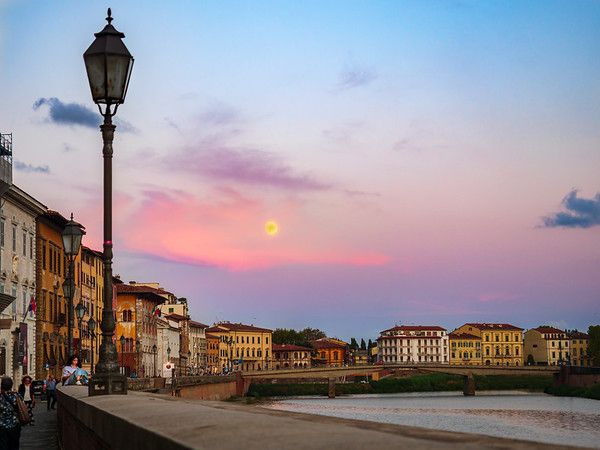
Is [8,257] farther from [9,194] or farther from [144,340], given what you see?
[144,340]

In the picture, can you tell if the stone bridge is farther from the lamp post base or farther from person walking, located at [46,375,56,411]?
the lamp post base

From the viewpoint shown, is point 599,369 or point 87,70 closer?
point 87,70

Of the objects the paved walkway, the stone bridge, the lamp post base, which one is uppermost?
the lamp post base

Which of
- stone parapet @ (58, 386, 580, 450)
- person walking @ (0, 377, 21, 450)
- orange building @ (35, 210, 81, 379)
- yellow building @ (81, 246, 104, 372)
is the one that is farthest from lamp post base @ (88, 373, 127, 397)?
yellow building @ (81, 246, 104, 372)

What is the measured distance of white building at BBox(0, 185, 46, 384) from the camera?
192 ft

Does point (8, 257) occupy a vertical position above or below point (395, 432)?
above

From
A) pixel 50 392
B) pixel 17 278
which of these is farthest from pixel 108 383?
pixel 17 278

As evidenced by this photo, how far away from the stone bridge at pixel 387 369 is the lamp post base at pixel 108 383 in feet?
387

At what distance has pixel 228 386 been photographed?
121875 millimetres

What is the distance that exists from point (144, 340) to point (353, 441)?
127 m

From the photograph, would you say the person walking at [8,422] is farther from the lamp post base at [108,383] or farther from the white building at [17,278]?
the white building at [17,278]

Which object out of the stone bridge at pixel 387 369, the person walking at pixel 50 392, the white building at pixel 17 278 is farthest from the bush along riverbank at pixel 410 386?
the person walking at pixel 50 392

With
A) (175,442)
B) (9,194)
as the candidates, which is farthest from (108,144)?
(9,194)

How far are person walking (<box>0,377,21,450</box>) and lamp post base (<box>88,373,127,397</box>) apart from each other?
165 cm
